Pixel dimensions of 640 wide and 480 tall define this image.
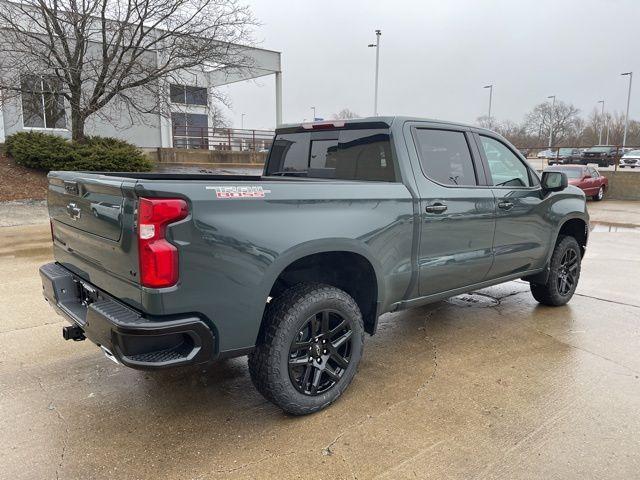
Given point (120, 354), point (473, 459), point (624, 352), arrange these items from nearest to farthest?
point (120, 354) < point (473, 459) < point (624, 352)

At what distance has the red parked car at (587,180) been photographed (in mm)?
17547

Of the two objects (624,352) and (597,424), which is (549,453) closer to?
(597,424)

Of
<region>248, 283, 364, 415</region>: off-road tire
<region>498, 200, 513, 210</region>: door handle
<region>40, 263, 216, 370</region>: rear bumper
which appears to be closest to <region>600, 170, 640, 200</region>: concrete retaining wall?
<region>498, 200, 513, 210</region>: door handle

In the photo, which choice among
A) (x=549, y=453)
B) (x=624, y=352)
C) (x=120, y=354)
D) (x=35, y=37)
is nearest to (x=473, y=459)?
(x=549, y=453)

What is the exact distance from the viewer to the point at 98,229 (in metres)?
2.69

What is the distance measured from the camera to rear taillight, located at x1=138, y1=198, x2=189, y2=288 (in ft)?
7.59

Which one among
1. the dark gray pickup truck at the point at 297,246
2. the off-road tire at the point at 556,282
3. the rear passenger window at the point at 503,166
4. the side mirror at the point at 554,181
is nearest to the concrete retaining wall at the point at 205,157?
the dark gray pickup truck at the point at 297,246

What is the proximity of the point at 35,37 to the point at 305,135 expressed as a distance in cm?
1331

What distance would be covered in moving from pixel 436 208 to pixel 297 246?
4.28 ft

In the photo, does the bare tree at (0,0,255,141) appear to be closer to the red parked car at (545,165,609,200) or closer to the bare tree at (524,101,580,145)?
the red parked car at (545,165,609,200)

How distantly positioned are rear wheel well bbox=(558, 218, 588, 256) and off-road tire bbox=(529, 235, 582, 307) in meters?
0.11

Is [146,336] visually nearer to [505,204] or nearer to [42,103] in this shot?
[505,204]

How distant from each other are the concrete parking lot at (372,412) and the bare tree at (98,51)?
38.9 feet

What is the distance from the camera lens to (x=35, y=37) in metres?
13.7
